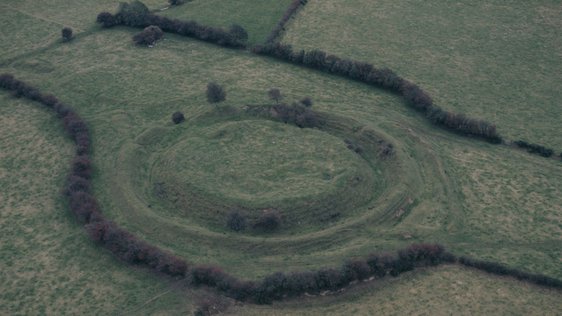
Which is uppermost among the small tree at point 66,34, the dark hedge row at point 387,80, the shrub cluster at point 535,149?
the dark hedge row at point 387,80

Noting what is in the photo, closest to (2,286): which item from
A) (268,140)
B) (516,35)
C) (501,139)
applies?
(268,140)

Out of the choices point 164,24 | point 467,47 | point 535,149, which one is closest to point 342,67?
point 467,47

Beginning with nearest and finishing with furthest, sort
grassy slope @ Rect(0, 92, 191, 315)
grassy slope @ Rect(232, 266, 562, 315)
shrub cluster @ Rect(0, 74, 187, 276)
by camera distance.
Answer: grassy slope @ Rect(232, 266, 562, 315) → grassy slope @ Rect(0, 92, 191, 315) → shrub cluster @ Rect(0, 74, 187, 276)

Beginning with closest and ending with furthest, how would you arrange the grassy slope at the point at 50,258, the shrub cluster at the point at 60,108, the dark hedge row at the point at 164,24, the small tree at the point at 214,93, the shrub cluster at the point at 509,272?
the grassy slope at the point at 50,258, the shrub cluster at the point at 509,272, the shrub cluster at the point at 60,108, the small tree at the point at 214,93, the dark hedge row at the point at 164,24

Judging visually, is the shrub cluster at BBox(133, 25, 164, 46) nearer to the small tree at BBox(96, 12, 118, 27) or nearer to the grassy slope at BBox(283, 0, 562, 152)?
the small tree at BBox(96, 12, 118, 27)

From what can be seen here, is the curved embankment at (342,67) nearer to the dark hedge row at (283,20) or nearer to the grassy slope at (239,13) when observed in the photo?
the dark hedge row at (283,20)

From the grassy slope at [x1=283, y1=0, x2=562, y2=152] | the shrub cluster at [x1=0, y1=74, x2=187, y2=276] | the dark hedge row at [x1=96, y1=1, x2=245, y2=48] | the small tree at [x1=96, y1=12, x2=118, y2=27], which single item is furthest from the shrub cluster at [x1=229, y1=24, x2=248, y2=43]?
the shrub cluster at [x1=0, y1=74, x2=187, y2=276]

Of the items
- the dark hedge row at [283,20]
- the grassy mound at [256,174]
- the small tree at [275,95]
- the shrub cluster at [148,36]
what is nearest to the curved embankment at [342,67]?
the dark hedge row at [283,20]
